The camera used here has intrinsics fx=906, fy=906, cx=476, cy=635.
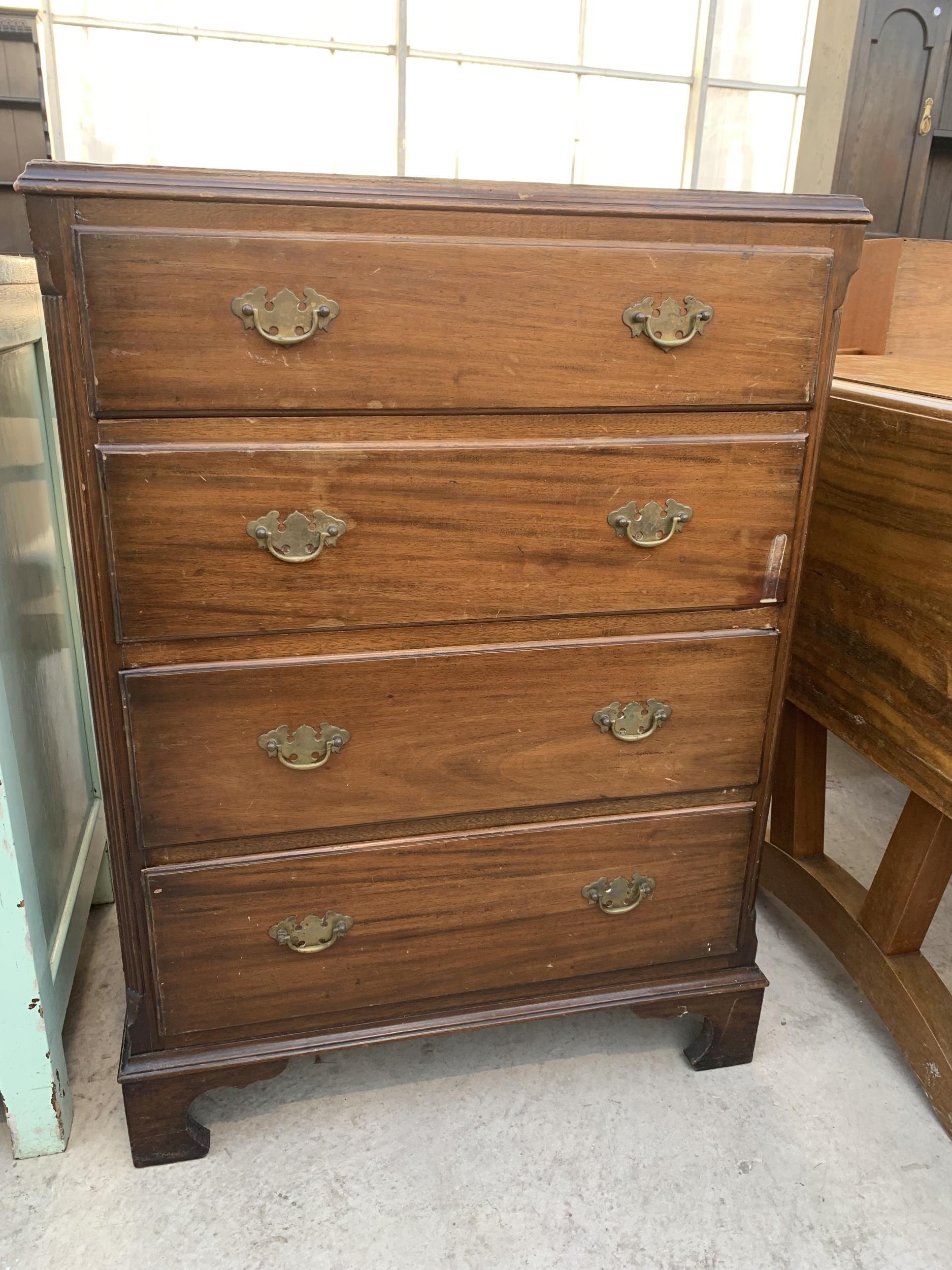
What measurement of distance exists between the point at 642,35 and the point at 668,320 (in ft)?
18.5

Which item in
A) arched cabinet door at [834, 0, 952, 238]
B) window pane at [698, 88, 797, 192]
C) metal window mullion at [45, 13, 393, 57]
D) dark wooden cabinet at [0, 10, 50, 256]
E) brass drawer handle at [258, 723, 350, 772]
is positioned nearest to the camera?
brass drawer handle at [258, 723, 350, 772]

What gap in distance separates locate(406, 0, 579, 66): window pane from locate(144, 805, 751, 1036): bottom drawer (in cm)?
527

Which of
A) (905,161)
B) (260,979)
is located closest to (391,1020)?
(260,979)

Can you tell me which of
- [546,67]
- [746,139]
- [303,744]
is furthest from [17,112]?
[303,744]

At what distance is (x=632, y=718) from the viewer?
118 centimetres

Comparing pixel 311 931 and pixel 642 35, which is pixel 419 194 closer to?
pixel 311 931

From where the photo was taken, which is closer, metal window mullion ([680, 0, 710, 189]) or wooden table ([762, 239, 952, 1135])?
wooden table ([762, 239, 952, 1135])

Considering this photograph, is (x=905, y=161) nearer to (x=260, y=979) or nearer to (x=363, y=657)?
(x=363, y=657)

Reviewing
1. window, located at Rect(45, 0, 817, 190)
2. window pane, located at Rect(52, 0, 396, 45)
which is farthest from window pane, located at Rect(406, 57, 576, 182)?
window pane, located at Rect(52, 0, 396, 45)

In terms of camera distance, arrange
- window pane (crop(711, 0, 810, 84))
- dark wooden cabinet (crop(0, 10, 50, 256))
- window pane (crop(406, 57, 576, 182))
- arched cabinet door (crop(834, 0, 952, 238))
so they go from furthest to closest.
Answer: window pane (crop(711, 0, 810, 84))
window pane (crop(406, 57, 576, 182))
dark wooden cabinet (crop(0, 10, 50, 256))
arched cabinet door (crop(834, 0, 952, 238))

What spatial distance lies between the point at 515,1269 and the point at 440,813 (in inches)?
21.6

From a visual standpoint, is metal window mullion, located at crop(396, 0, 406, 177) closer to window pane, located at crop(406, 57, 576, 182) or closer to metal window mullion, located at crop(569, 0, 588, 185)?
window pane, located at crop(406, 57, 576, 182)

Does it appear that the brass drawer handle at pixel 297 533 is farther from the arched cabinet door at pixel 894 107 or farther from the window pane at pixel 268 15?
the window pane at pixel 268 15

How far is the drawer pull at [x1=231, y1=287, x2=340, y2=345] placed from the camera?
0.90 metres
